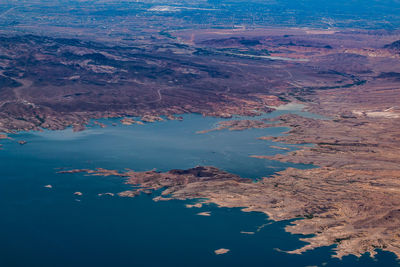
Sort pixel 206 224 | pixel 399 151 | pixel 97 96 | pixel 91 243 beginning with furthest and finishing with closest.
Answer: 1. pixel 97 96
2. pixel 399 151
3. pixel 206 224
4. pixel 91 243

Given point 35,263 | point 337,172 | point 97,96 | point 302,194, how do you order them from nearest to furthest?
1. point 35,263
2. point 302,194
3. point 337,172
4. point 97,96

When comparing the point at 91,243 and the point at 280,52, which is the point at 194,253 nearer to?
the point at 91,243

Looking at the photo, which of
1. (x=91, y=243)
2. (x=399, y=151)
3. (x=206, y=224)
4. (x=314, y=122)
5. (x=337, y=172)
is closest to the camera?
(x=91, y=243)

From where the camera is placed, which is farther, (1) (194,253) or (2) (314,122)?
(2) (314,122)

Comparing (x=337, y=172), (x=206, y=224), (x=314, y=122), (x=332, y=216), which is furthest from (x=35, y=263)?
(x=314, y=122)

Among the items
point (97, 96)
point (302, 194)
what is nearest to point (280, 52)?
point (97, 96)

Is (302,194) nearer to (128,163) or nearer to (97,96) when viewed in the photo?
(128,163)
